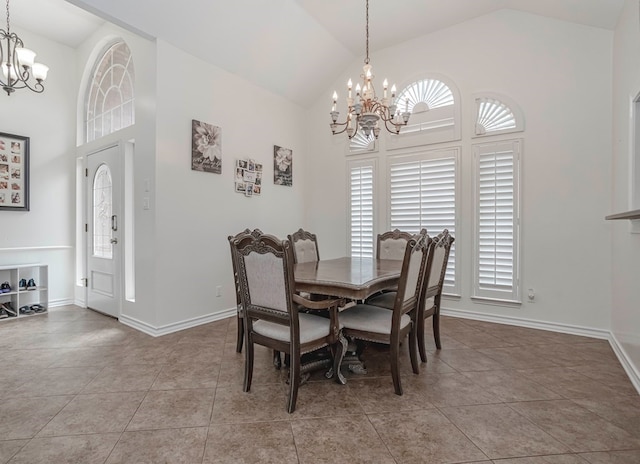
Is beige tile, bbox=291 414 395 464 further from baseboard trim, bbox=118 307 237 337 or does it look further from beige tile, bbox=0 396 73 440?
baseboard trim, bbox=118 307 237 337

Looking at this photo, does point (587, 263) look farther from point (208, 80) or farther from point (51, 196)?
point (51, 196)

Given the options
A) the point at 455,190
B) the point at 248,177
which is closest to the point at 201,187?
the point at 248,177

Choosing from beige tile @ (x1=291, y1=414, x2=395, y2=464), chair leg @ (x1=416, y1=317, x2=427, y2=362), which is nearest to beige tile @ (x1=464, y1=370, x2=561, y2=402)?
chair leg @ (x1=416, y1=317, x2=427, y2=362)

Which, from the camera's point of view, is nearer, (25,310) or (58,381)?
(58,381)

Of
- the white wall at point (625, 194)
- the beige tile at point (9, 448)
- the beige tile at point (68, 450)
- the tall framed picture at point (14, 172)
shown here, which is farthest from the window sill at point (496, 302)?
the tall framed picture at point (14, 172)

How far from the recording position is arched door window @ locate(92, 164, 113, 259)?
403 centimetres

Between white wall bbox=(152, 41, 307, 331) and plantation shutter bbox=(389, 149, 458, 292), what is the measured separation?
5.70ft

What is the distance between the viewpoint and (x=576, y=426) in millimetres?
1842

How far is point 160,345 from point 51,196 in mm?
3011

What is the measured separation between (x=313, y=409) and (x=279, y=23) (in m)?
3.91

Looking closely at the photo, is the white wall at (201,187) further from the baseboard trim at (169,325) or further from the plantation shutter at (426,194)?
the plantation shutter at (426,194)

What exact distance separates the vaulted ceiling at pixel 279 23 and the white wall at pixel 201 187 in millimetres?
244

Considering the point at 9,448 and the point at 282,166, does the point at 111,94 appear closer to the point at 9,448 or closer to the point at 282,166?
the point at 282,166

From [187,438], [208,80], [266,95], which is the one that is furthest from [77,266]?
[187,438]
